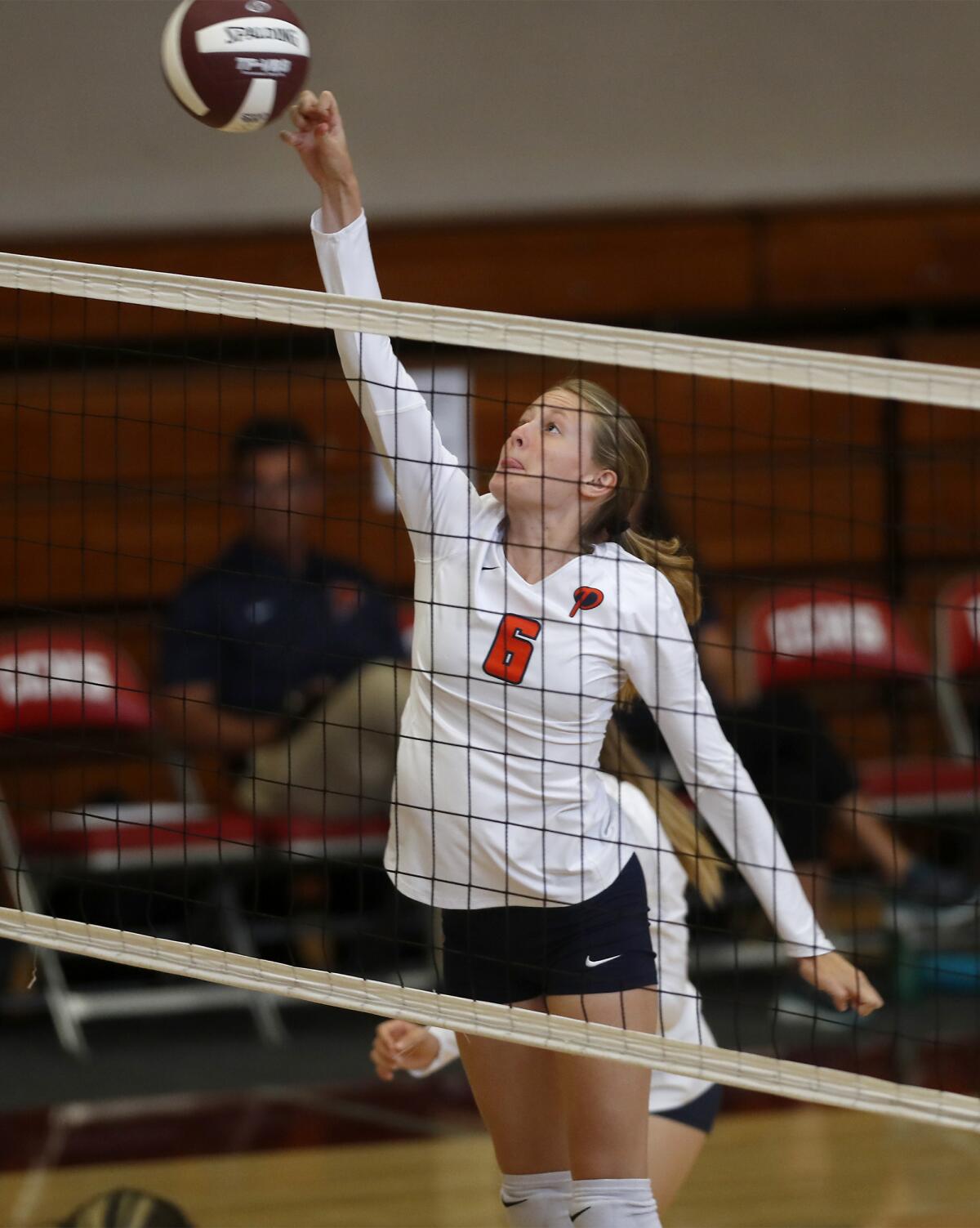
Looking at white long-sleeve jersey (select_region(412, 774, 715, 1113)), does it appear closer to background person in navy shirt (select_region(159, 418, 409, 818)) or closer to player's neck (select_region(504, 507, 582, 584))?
player's neck (select_region(504, 507, 582, 584))

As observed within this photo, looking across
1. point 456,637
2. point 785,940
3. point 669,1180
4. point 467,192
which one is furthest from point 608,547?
point 467,192

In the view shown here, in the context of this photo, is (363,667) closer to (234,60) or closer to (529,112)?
(234,60)

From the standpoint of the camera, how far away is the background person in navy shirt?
5047 millimetres

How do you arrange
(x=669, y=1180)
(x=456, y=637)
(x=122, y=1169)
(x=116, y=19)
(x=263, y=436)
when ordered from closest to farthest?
(x=456, y=637) < (x=669, y=1180) < (x=122, y=1169) < (x=263, y=436) < (x=116, y=19)

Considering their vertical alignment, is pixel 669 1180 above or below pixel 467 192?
below

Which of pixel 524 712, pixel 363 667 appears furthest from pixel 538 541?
pixel 363 667

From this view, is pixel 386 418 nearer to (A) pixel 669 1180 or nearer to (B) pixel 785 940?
(B) pixel 785 940

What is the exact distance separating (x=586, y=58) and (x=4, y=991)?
410 centimetres

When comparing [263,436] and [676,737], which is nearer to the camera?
[676,737]

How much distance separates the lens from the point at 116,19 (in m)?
6.25

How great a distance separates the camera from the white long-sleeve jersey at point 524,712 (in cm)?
259

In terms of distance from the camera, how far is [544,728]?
8.52 ft

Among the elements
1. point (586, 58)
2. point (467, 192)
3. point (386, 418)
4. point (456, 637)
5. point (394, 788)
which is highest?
point (586, 58)

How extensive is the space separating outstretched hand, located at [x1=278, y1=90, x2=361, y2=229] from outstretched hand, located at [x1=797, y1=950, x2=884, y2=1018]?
4.63ft
